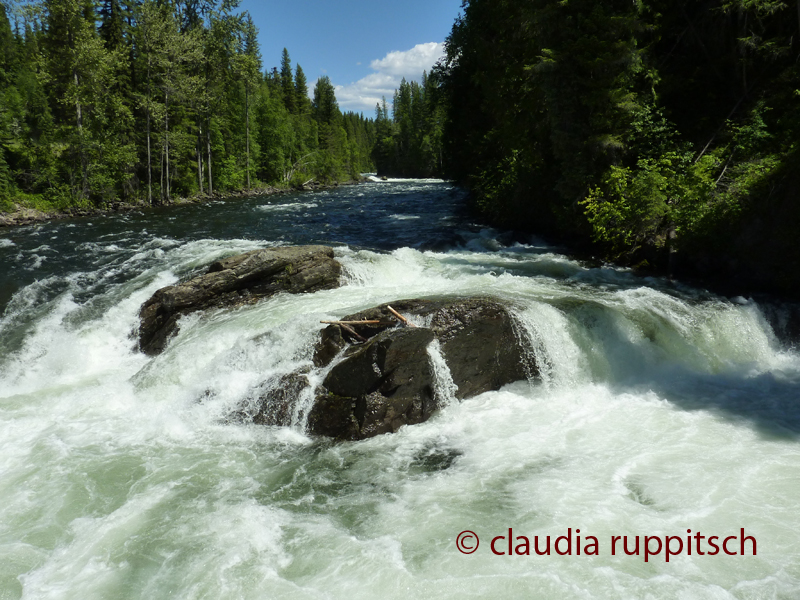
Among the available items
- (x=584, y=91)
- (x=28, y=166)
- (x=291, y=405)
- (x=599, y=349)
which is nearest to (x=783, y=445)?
(x=599, y=349)

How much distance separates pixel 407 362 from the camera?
752cm

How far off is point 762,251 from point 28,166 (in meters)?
35.8

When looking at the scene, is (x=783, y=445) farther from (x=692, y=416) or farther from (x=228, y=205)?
(x=228, y=205)

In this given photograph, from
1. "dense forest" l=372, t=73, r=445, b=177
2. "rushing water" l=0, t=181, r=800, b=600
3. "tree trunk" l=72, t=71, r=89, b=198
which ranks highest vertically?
"dense forest" l=372, t=73, r=445, b=177

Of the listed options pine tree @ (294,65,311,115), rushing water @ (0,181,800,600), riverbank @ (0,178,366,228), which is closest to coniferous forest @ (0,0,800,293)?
riverbank @ (0,178,366,228)

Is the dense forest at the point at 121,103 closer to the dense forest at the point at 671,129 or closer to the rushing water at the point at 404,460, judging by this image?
the rushing water at the point at 404,460

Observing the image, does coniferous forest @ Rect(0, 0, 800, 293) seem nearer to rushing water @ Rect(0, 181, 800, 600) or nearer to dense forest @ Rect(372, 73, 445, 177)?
rushing water @ Rect(0, 181, 800, 600)

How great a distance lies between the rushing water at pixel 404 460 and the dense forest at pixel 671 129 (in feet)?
5.98

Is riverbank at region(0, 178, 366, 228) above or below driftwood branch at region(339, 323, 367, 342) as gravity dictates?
above

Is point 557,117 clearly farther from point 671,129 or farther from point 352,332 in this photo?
point 352,332

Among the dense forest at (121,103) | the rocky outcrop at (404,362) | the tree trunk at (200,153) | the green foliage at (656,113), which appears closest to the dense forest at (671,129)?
the green foliage at (656,113)

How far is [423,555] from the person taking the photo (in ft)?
15.8

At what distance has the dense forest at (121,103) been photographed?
85.8 ft

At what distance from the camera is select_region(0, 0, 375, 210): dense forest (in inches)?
1030
